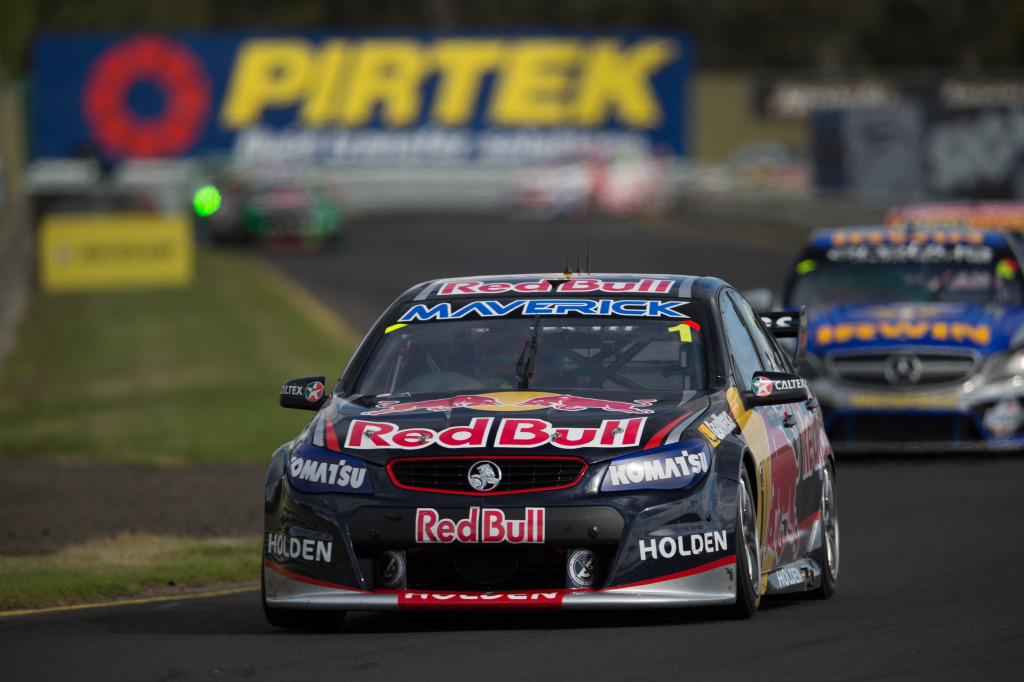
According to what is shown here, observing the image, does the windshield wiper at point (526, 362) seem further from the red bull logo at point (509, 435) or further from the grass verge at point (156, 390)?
the grass verge at point (156, 390)

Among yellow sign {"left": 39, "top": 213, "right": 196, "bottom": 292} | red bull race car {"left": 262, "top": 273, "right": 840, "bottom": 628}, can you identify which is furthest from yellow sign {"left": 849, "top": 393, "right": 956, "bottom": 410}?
yellow sign {"left": 39, "top": 213, "right": 196, "bottom": 292}

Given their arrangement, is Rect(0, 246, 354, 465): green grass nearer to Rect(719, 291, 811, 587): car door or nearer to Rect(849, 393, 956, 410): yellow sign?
Rect(849, 393, 956, 410): yellow sign

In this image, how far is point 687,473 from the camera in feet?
24.0

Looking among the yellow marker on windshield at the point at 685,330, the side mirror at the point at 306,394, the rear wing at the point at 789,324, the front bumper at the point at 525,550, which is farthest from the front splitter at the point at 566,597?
the rear wing at the point at 789,324

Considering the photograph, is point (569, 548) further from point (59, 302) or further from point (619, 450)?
point (59, 302)

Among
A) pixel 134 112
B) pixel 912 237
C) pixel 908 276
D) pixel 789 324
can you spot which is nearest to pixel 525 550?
pixel 789 324

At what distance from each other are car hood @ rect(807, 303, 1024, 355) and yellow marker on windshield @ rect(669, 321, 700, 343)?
6.74 meters

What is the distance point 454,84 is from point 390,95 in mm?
1953

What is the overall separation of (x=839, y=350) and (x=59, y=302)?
22455 millimetres

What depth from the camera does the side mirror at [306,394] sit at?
324 inches

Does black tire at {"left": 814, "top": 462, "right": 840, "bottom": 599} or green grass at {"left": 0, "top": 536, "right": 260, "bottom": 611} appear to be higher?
black tire at {"left": 814, "top": 462, "right": 840, "bottom": 599}

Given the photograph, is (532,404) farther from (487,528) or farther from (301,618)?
(301,618)

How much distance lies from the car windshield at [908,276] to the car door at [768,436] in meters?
6.65

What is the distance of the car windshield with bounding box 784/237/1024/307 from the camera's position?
15570 mm
